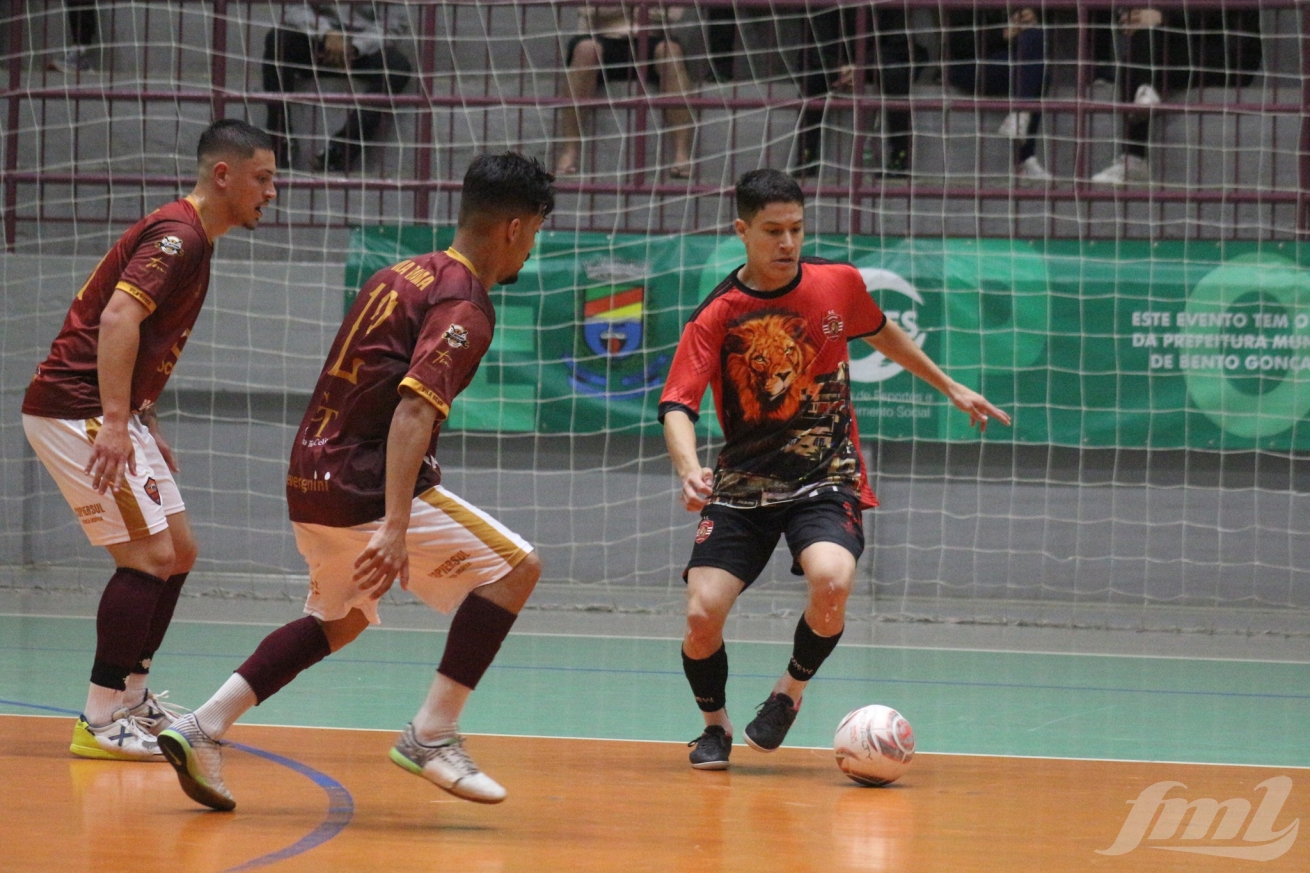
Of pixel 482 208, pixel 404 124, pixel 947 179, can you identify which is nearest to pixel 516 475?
pixel 404 124

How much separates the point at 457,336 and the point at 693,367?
1173mm

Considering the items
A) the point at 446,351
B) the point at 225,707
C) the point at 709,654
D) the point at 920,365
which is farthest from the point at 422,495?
the point at 920,365

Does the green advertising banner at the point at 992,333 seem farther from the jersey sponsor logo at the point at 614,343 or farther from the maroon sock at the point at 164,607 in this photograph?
the maroon sock at the point at 164,607

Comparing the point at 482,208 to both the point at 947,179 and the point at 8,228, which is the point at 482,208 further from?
the point at 8,228

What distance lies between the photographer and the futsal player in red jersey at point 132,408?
12.6 ft

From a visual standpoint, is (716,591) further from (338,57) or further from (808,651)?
(338,57)

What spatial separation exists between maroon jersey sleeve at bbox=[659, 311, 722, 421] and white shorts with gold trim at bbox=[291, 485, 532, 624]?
95cm

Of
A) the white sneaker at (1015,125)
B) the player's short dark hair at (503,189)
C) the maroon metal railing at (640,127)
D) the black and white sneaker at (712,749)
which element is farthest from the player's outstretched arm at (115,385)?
the white sneaker at (1015,125)

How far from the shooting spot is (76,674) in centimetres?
553

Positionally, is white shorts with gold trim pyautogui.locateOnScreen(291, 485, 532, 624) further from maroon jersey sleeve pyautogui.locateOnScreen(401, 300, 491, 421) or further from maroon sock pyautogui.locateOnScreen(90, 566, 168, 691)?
maroon sock pyautogui.locateOnScreen(90, 566, 168, 691)

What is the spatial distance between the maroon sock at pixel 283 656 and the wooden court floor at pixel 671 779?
0.29 m

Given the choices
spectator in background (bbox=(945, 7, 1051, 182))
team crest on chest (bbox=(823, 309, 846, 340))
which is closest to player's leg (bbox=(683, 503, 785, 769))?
team crest on chest (bbox=(823, 309, 846, 340))

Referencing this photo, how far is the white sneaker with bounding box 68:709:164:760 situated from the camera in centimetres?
392

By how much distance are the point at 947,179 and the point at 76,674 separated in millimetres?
5917
